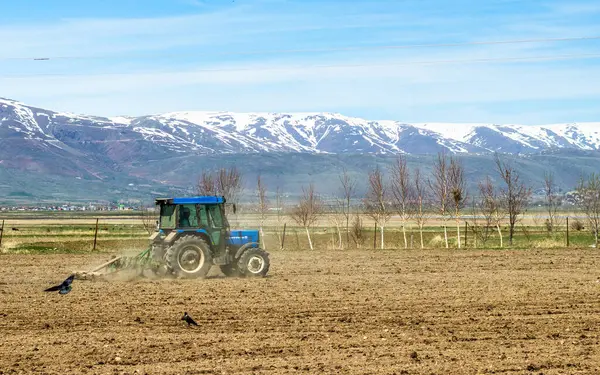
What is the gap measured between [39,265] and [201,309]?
588 inches

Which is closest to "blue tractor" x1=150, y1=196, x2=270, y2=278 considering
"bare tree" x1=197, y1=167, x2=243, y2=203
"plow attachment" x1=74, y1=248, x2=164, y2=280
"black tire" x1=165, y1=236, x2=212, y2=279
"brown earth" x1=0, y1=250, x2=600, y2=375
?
Result: "black tire" x1=165, y1=236, x2=212, y2=279

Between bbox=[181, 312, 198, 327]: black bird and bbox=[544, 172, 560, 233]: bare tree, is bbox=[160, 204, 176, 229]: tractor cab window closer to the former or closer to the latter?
Result: bbox=[181, 312, 198, 327]: black bird

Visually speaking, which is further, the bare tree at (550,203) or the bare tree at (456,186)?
A: the bare tree at (550,203)

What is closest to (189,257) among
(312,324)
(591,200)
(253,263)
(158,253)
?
(158,253)

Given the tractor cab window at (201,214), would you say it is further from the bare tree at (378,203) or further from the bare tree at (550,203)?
the bare tree at (550,203)

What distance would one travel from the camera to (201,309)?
21.1m

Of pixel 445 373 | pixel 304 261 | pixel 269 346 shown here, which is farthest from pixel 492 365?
pixel 304 261

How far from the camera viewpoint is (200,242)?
27.2 metres

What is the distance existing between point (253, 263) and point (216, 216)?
1.88 meters

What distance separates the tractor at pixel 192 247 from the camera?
27.2 m

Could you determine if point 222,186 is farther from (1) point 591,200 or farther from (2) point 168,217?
(2) point 168,217

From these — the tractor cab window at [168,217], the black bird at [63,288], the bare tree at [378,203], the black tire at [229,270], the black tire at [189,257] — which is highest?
the bare tree at [378,203]

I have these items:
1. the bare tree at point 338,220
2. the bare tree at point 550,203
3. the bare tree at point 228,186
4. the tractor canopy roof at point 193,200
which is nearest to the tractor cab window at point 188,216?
the tractor canopy roof at point 193,200

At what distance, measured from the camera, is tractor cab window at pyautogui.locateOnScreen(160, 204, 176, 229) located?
1088 inches
